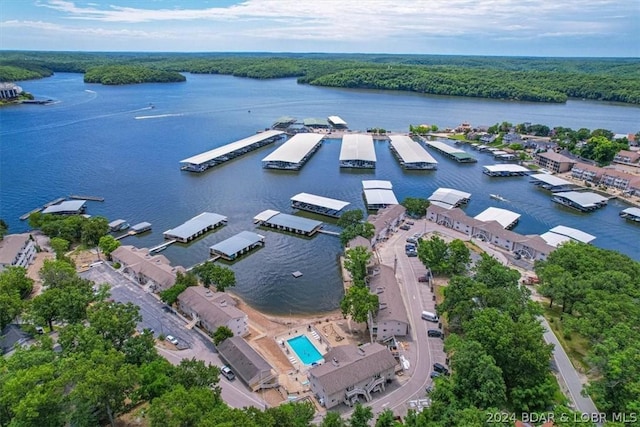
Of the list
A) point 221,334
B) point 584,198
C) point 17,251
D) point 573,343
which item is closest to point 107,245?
point 17,251

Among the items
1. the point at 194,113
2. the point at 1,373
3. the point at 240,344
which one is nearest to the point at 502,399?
the point at 240,344

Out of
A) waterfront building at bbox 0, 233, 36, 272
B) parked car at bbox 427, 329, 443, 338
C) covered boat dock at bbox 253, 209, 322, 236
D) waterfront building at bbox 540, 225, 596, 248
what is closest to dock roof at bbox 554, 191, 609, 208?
waterfront building at bbox 540, 225, 596, 248

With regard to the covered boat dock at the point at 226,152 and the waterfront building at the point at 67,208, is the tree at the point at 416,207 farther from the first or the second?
the waterfront building at the point at 67,208

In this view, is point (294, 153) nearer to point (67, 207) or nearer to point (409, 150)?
point (409, 150)

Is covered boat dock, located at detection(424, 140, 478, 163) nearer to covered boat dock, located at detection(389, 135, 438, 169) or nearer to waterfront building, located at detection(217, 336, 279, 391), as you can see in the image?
covered boat dock, located at detection(389, 135, 438, 169)

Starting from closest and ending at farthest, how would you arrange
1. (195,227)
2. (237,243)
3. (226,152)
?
(237,243), (195,227), (226,152)

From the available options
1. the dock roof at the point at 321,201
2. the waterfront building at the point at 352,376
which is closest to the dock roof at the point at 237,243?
the dock roof at the point at 321,201
